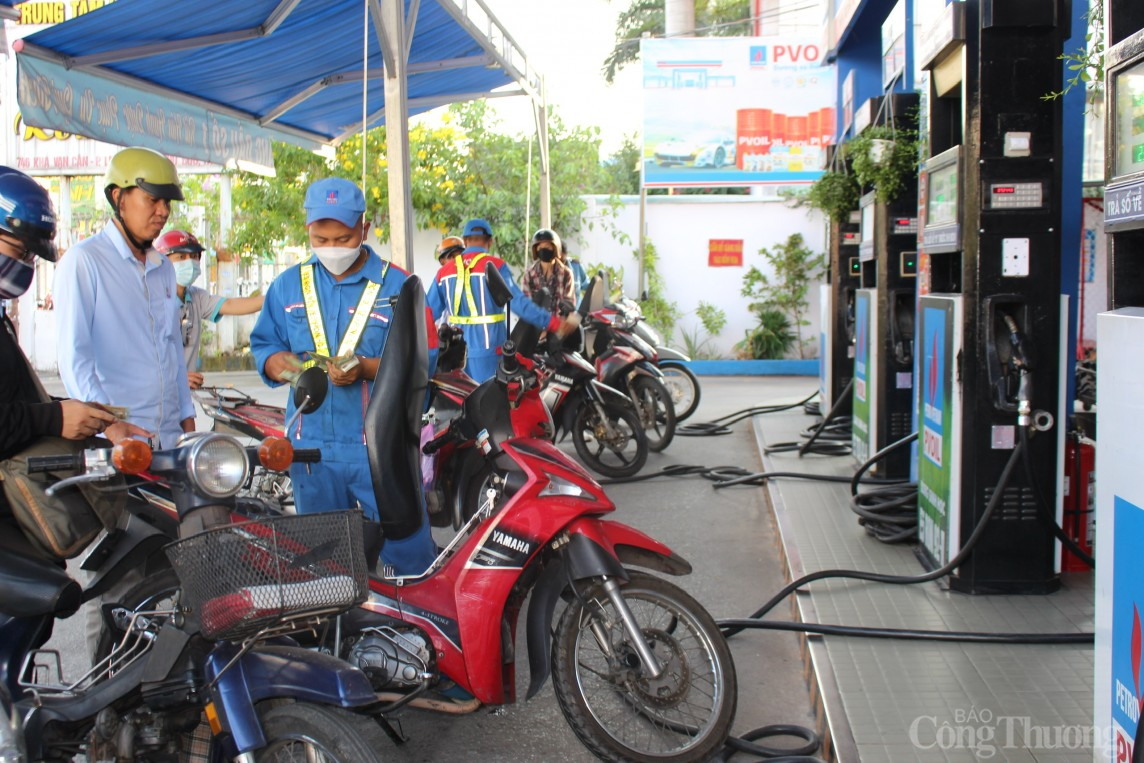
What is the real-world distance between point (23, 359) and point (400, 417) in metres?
1.16

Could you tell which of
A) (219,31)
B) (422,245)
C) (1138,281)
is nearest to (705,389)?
(422,245)

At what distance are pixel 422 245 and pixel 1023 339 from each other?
47.6ft

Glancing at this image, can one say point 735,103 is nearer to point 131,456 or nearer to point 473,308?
point 473,308

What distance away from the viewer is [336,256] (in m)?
4.08

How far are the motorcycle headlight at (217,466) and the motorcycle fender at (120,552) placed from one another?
0.76 meters

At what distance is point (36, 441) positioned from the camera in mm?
3010

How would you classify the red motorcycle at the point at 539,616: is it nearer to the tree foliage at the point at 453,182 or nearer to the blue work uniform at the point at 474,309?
the blue work uniform at the point at 474,309

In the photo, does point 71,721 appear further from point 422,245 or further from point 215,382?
point 422,245

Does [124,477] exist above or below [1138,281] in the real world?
below

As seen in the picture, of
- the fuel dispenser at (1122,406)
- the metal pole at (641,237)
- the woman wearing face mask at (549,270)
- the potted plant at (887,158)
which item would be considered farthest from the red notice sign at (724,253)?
the fuel dispenser at (1122,406)

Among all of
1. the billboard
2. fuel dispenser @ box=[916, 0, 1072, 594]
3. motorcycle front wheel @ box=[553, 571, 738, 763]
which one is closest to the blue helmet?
motorcycle front wheel @ box=[553, 571, 738, 763]

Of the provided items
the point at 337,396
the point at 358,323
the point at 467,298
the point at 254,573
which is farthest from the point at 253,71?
the point at 254,573

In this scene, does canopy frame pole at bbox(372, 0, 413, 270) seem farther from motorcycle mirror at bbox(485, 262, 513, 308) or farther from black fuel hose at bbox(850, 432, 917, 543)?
black fuel hose at bbox(850, 432, 917, 543)

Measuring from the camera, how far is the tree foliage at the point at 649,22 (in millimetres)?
32281
